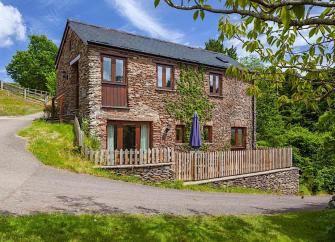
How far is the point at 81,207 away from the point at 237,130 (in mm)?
19482

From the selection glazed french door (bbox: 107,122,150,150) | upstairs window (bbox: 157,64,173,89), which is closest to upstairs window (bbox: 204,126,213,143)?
upstairs window (bbox: 157,64,173,89)

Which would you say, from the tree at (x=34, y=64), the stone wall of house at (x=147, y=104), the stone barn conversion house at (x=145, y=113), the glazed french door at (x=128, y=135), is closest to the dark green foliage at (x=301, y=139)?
the stone barn conversion house at (x=145, y=113)

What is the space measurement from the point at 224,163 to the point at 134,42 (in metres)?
9.81

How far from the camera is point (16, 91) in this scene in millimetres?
49531

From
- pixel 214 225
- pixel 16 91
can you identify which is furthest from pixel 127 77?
pixel 16 91

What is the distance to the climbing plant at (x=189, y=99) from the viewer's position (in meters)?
22.2

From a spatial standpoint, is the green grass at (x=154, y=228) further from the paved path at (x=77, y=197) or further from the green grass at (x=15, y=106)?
the green grass at (x=15, y=106)

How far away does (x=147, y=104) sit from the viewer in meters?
20.8

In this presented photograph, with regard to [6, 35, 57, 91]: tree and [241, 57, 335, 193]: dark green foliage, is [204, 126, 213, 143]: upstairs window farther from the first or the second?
[6, 35, 57, 91]: tree

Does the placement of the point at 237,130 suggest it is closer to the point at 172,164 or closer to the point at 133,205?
the point at 172,164

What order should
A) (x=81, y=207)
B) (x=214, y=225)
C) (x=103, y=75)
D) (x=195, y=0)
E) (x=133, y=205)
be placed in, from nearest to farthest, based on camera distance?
(x=195, y=0) < (x=214, y=225) < (x=81, y=207) < (x=133, y=205) < (x=103, y=75)

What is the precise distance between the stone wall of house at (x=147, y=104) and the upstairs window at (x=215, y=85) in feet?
1.12

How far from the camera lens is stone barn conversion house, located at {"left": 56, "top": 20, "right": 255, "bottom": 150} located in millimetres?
18969

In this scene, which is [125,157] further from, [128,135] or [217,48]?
[217,48]
